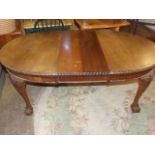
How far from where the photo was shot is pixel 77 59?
142 centimetres

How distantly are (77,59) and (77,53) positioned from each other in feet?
0.32

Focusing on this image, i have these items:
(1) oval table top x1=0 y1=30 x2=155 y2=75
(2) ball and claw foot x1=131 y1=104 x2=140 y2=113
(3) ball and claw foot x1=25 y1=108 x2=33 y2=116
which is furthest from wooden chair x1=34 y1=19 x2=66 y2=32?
(2) ball and claw foot x1=131 y1=104 x2=140 y2=113

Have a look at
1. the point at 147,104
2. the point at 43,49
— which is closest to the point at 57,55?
the point at 43,49

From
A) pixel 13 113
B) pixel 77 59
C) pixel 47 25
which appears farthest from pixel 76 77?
pixel 47 25

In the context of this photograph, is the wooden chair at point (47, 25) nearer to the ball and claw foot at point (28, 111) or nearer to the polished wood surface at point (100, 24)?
the polished wood surface at point (100, 24)

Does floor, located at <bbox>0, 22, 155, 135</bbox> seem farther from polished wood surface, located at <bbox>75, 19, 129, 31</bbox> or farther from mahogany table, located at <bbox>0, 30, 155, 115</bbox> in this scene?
polished wood surface, located at <bbox>75, 19, 129, 31</bbox>

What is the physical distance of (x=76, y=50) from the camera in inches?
Result: 60.6

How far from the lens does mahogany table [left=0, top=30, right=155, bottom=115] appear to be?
131 cm

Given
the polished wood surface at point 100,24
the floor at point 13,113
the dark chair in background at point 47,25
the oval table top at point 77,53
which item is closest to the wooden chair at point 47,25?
the dark chair in background at point 47,25

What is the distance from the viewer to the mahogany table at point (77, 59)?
131cm
